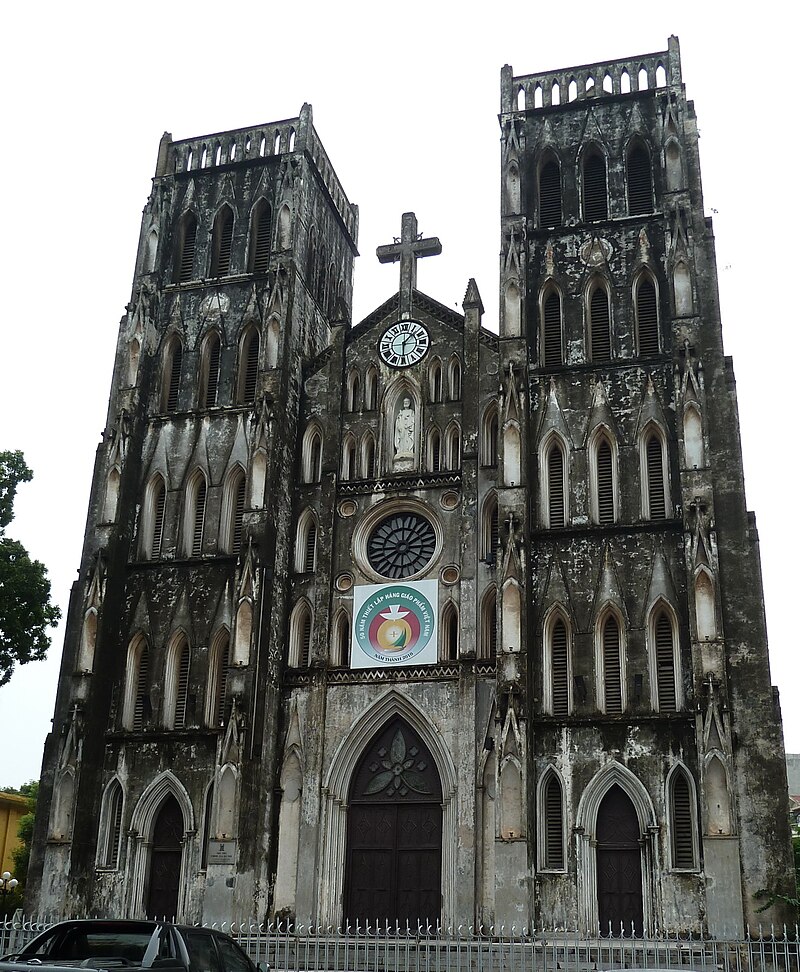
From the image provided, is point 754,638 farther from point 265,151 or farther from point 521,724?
point 265,151

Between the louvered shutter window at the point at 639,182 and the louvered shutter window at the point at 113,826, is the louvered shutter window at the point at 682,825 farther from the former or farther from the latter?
the louvered shutter window at the point at 639,182

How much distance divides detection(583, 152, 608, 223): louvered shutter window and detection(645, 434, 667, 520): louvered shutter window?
22.4 ft

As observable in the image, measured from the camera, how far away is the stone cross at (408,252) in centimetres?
3206

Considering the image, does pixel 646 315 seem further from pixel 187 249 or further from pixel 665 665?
pixel 187 249

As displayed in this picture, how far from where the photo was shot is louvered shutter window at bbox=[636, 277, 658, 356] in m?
29.4

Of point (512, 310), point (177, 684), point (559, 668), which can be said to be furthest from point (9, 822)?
point (512, 310)

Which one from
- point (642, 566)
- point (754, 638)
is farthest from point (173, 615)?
point (754, 638)

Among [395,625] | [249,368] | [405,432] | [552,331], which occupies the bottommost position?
[395,625]

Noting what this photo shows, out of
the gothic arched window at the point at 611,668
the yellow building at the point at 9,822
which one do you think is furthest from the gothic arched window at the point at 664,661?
the yellow building at the point at 9,822

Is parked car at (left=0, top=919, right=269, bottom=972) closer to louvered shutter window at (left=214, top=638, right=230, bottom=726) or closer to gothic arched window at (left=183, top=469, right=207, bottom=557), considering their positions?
louvered shutter window at (left=214, top=638, right=230, bottom=726)

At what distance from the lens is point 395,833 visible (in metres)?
27.0

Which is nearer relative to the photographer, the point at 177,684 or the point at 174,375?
the point at 177,684

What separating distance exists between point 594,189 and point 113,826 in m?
20.5

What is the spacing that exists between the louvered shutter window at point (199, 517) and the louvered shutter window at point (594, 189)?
12521mm
